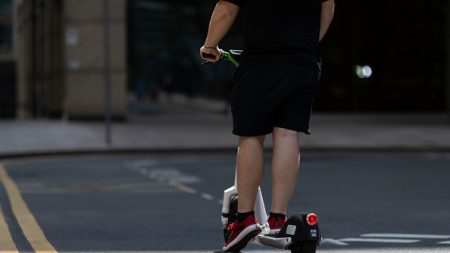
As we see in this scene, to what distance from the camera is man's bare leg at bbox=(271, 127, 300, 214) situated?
223 inches

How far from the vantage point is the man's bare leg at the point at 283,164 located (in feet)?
18.6

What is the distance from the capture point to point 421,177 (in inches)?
521

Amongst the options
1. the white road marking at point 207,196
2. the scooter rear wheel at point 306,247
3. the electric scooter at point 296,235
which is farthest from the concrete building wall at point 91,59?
the scooter rear wheel at point 306,247

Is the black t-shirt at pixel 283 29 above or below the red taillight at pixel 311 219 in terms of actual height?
above

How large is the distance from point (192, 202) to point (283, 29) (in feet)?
15.2

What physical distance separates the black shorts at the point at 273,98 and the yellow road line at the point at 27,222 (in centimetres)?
164

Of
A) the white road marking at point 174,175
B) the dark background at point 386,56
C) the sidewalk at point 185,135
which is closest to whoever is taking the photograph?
the white road marking at point 174,175

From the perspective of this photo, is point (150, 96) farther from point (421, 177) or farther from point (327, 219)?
point (327, 219)

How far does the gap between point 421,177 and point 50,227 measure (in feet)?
20.9

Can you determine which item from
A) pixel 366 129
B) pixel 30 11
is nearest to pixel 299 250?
pixel 366 129

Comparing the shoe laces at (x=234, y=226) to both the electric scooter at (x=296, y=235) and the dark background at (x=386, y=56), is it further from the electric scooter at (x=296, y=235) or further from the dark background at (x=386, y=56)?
the dark background at (x=386, y=56)

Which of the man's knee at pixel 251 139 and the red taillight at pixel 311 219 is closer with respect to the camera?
the red taillight at pixel 311 219

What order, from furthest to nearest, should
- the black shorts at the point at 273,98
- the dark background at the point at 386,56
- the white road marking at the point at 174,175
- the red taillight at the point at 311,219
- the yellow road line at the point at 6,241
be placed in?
the dark background at the point at 386,56 < the white road marking at the point at 174,175 < the yellow road line at the point at 6,241 < the black shorts at the point at 273,98 < the red taillight at the point at 311,219

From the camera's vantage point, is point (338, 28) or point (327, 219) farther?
point (338, 28)
